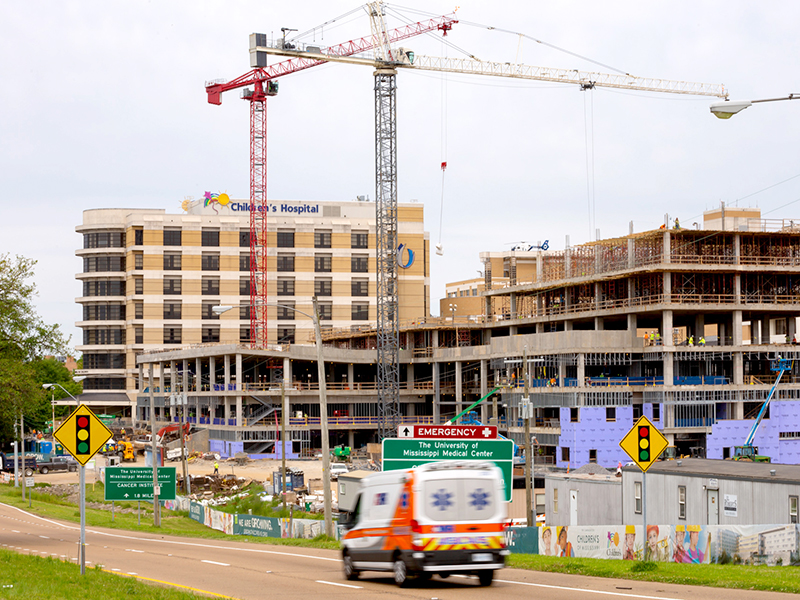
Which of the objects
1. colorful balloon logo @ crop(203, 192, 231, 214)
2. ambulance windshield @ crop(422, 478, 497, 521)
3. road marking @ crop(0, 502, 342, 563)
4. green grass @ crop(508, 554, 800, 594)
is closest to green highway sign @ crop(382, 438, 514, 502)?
green grass @ crop(508, 554, 800, 594)

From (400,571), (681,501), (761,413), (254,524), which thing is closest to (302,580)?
(400,571)

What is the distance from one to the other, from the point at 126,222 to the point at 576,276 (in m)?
71.8

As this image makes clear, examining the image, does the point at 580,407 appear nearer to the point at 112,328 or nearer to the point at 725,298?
the point at 725,298

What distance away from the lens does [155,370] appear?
14175 centimetres

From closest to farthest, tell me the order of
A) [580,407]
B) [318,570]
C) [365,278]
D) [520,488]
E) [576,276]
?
[318,570]
[520,488]
[580,407]
[576,276]
[365,278]

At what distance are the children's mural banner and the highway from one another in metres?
5.26

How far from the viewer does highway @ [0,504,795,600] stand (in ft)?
59.1

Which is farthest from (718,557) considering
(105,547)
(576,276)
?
(576,276)

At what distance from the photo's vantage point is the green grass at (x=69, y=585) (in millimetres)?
17875

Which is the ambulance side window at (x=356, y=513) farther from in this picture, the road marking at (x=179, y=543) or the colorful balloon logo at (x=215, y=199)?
the colorful balloon logo at (x=215, y=199)

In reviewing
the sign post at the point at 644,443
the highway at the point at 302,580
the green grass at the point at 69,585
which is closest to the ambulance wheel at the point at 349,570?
the highway at the point at 302,580

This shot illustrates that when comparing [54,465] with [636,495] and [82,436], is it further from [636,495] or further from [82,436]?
[82,436]

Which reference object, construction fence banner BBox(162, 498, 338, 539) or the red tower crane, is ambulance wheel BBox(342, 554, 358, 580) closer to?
construction fence banner BBox(162, 498, 338, 539)

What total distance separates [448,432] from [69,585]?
1102cm
